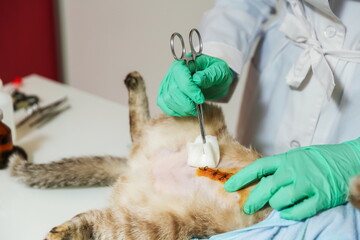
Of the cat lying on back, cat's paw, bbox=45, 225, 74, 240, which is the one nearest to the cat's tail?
the cat lying on back

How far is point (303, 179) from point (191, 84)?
1.15 ft

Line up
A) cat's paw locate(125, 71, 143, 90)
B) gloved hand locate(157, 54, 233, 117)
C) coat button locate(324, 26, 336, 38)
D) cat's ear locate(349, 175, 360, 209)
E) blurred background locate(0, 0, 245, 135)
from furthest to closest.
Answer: blurred background locate(0, 0, 245, 135), cat's paw locate(125, 71, 143, 90), coat button locate(324, 26, 336, 38), gloved hand locate(157, 54, 233, 117), cat's ear locate(349, 175, 360, 209)

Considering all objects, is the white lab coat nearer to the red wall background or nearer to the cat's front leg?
the cat's front leg

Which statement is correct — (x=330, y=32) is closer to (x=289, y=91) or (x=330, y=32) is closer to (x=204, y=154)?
(x=289, y=91)

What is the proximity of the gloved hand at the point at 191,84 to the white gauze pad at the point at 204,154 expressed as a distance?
0.31ft

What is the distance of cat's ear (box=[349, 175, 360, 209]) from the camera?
0.90 metres

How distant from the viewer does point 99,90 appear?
8.56 feet

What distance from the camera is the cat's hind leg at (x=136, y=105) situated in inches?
51.7

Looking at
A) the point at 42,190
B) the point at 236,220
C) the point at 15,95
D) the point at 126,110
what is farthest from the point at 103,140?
the point at 236,220

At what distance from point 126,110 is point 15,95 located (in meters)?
0.45

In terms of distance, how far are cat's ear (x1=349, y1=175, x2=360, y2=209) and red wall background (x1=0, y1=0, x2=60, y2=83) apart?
1958 millimetres

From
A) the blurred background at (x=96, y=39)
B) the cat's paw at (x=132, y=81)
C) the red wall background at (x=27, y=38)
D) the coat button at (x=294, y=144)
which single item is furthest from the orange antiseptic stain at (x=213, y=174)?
the red wall background at (x=27, y=38)

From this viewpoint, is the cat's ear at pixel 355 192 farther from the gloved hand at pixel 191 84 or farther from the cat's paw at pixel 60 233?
the cat's paw at pixel 60 233

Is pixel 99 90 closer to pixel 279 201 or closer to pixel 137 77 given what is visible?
pixel 137 77
